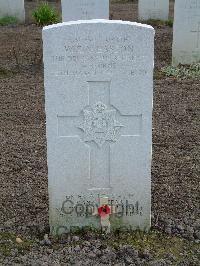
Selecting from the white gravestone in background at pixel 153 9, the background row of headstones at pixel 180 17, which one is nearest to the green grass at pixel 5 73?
the background row of headstones at pixel 180 17

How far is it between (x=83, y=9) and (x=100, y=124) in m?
6.28

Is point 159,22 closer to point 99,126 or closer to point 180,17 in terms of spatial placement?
point 180,17

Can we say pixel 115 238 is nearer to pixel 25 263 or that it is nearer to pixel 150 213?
pixel 150 213

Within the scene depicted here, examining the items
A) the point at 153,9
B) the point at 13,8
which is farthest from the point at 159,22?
the point at 13,8

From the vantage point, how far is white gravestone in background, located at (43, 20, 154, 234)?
316 centimetres

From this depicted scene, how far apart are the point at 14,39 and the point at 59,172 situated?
7868 mm

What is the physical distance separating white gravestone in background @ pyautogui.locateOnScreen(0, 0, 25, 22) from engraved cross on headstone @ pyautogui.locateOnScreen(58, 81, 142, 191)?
10.5 meters

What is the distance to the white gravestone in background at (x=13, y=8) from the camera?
520 inches

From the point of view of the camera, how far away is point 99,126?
338 cm

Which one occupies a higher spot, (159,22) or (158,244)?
(159,22)

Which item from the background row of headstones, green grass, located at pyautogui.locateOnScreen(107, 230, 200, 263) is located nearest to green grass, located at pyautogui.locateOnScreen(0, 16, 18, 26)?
the background row of headstones

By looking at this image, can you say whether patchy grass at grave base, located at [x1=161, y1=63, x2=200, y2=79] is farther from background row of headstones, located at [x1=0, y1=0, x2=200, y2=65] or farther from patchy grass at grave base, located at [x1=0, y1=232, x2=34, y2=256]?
patchy grass at grave base, located at [x1=0, y1=232, x2=34, y2=256]

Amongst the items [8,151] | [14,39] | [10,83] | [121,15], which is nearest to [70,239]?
[8,151]

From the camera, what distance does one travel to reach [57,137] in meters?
3.34
